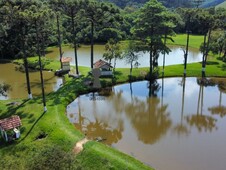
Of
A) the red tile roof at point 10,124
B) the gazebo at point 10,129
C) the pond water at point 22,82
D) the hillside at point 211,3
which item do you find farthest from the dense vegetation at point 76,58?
the hillside at point 211,3

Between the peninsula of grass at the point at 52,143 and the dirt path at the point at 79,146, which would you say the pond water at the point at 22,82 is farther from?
the dirt path at the point at 79,146

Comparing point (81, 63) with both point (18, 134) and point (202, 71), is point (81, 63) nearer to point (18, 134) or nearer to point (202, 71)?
point (202, 71)

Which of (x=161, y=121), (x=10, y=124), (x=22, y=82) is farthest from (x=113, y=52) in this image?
(x=10, y=124)

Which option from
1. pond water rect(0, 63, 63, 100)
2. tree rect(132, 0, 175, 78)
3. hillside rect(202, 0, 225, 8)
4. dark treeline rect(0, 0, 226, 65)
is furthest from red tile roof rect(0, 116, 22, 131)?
hillside rect(202, 0, 225, 8)

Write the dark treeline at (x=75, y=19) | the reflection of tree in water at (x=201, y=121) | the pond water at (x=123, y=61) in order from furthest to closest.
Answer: the pond water at (x=123, y=61), the reflection of tree in water at (x=201, y=121), the dark treeline at (x=75, y=19)

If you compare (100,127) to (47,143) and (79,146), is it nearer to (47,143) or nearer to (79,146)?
(79,146)

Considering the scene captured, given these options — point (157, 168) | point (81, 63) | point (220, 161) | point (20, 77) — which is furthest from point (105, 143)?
point (81, 63)
